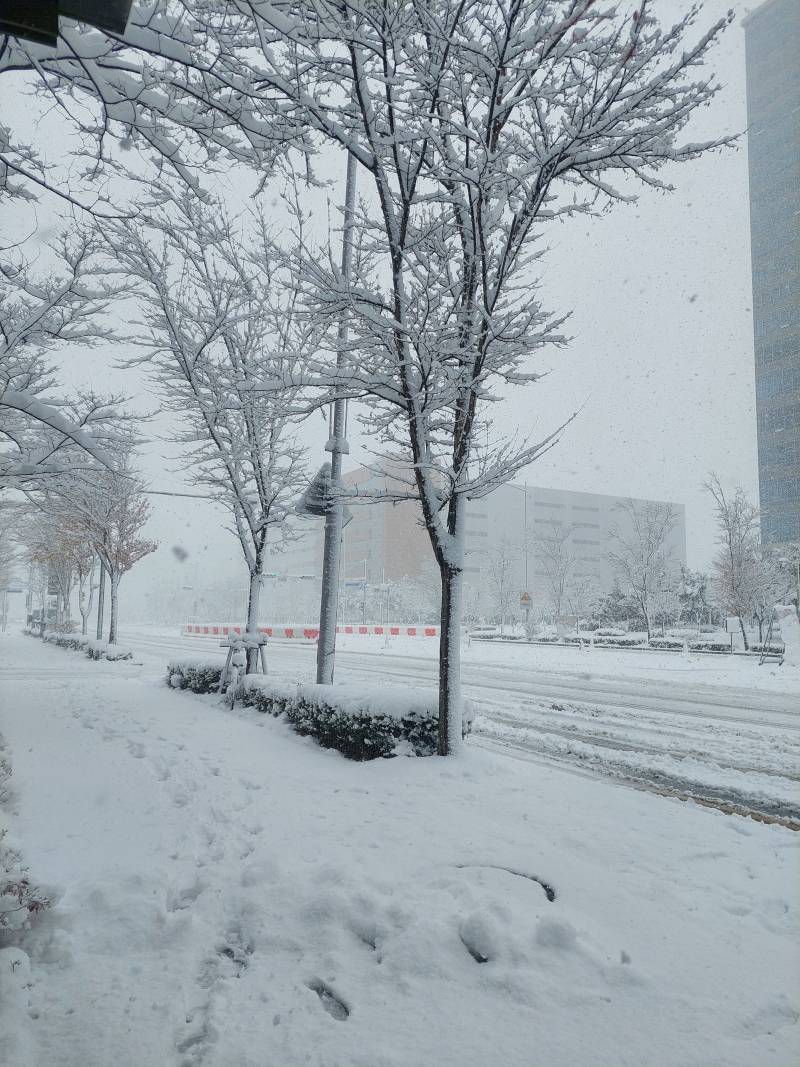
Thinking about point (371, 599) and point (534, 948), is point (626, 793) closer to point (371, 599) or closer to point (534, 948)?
point (534, 948)

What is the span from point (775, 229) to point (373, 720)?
27.7 meters

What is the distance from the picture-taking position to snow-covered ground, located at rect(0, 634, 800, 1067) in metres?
2.29

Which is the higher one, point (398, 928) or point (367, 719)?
point (367, 719)

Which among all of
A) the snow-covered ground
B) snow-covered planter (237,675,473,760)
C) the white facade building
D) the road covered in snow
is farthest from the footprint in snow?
the white facade building

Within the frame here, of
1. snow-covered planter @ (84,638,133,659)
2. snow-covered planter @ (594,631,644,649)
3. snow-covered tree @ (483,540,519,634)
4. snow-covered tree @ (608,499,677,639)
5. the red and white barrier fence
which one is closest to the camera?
snow-covered planter @ (84,638,133,659)

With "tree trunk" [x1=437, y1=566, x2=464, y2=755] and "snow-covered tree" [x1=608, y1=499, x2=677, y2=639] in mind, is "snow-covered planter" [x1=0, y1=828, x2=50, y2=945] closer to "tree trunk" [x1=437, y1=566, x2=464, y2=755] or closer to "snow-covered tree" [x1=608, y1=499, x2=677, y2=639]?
"tree trunk" [x1=437, y1=566, x2=464, y2=755]

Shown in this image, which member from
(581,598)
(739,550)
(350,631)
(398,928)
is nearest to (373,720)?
(398,928)

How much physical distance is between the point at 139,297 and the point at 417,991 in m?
10.4

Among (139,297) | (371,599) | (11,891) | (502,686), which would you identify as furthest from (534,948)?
(371,599)

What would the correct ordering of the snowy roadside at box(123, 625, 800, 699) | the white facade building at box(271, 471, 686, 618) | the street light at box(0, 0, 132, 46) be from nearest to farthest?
1. the street light at box(0, 0, 132, 46)
2. the snowy roadside at box(123, 625, 800, 699)
3. the white facade building at box(271, 471, 686, 618)

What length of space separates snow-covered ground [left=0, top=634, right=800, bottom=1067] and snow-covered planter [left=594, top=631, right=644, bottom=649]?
25.6 metres

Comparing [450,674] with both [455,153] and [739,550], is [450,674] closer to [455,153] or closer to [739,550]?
[455,153]

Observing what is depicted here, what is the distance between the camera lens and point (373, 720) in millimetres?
6383

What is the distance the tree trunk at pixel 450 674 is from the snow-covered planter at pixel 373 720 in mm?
193
